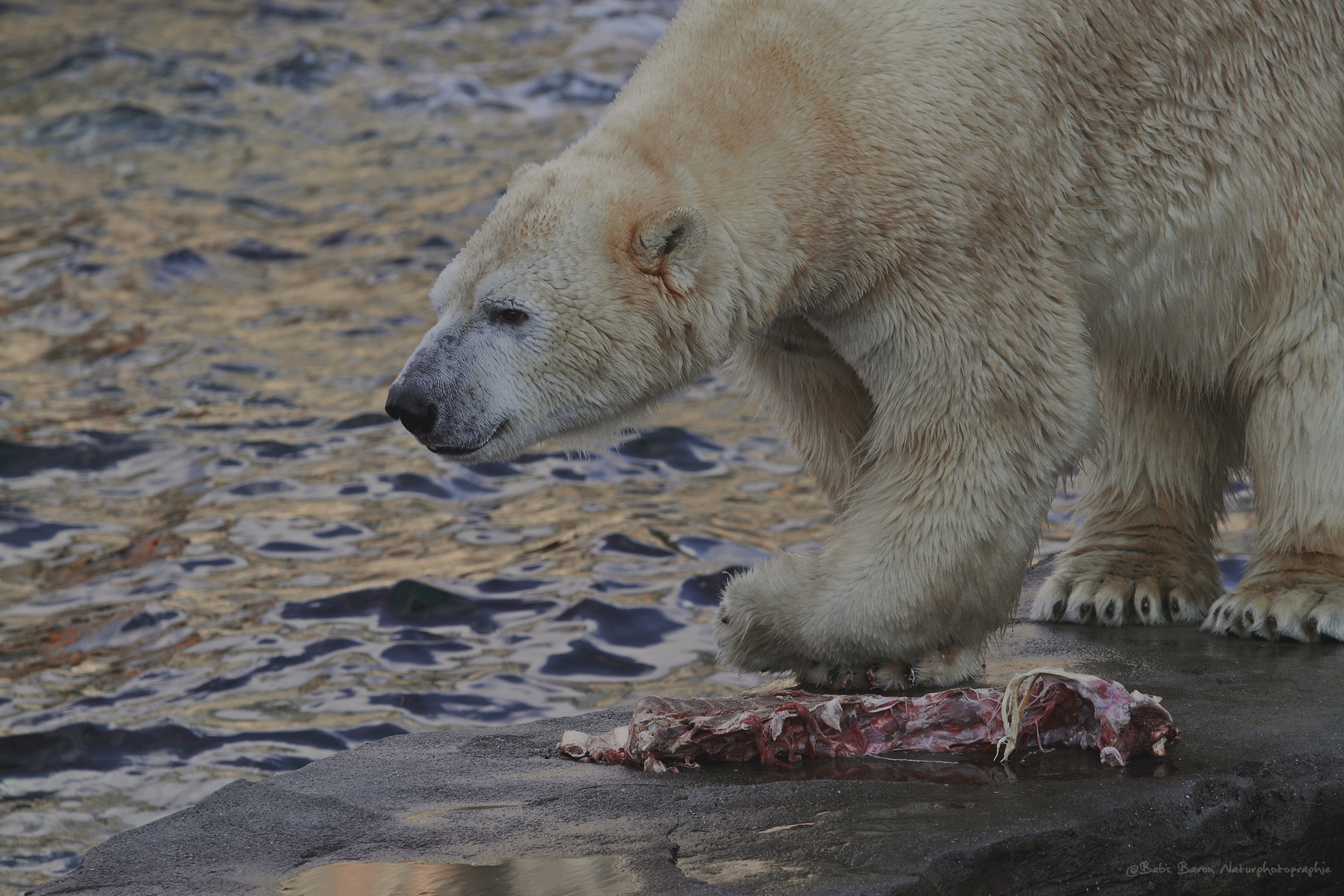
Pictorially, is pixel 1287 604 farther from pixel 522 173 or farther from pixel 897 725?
pixel 522 173

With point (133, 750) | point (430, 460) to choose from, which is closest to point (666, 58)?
point (133, 750)

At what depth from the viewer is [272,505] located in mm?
6156

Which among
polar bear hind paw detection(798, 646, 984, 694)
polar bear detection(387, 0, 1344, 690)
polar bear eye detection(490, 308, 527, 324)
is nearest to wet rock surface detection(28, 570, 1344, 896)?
polar bear hind paw detection(798, 646, 984, 694)

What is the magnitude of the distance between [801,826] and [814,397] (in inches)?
61.0

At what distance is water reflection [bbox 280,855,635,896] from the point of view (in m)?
2.34

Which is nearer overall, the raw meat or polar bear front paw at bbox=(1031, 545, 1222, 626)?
the raw meat

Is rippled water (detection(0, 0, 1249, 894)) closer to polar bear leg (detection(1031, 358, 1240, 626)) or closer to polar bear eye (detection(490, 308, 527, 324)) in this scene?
polar bear leg (detection(1031, 358, 1240, 626))

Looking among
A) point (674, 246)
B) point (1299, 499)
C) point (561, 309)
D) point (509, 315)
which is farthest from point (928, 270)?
point (1299, 499)

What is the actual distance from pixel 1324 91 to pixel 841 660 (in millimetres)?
1942

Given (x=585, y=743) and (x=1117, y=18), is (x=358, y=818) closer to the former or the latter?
(x=585, y=743)

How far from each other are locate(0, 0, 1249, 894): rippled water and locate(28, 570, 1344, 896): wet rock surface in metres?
1.24

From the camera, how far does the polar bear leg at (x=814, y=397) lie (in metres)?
3.79

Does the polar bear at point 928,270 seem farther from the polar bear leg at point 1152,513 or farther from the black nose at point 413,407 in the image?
the polar bear leg at point 1152,513

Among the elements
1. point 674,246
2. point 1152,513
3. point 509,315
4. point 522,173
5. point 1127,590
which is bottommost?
point 1127,590
